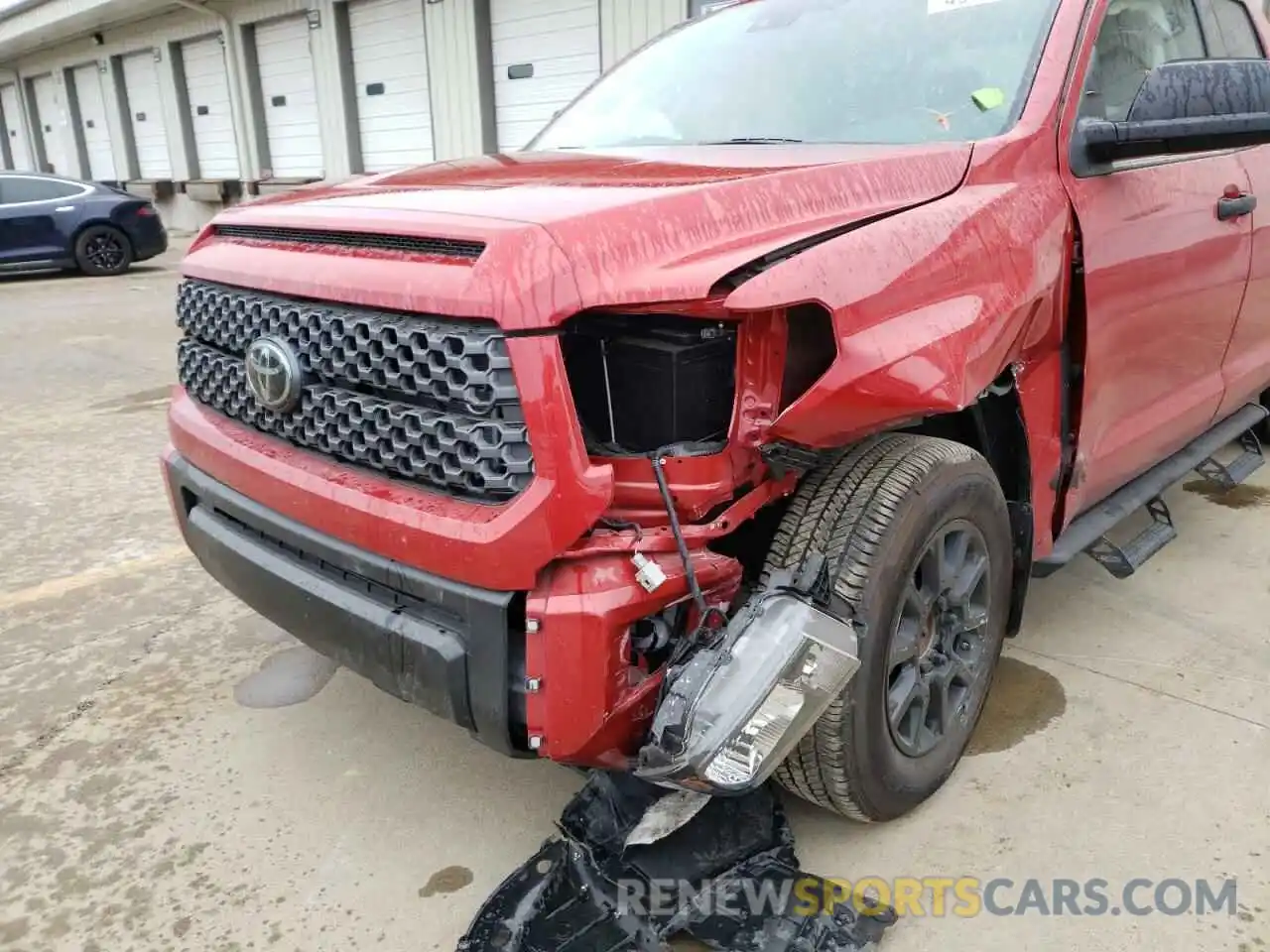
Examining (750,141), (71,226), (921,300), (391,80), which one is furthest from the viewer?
(391,80)

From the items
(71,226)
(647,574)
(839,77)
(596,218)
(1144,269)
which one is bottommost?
(71,226)

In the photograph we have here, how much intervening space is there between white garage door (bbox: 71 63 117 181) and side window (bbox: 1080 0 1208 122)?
76.6 ft

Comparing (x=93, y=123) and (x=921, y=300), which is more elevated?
(x=93, y=123)

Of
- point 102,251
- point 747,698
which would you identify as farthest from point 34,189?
point 747,698

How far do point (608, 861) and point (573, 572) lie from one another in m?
0.72

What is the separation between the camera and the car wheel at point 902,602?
2.01 meters

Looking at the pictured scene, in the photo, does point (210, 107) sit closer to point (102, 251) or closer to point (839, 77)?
point (102, 251)

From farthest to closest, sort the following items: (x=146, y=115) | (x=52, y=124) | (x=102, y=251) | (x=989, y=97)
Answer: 1. (x=52, y=124)
2. (x=146, y=115)
3. (x=102, y=251)
4. (x=989, y=97)

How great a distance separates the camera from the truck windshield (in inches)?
101

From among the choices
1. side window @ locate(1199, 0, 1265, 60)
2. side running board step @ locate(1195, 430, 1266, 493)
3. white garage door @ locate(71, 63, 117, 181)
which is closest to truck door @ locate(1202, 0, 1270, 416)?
side window @ locate(1199, 0, 1265, 60)

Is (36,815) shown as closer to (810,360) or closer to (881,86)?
(810,360)

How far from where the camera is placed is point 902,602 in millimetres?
2096

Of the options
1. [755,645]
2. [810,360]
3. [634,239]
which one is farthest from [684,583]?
[634,239]

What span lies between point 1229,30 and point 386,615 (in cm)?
367
